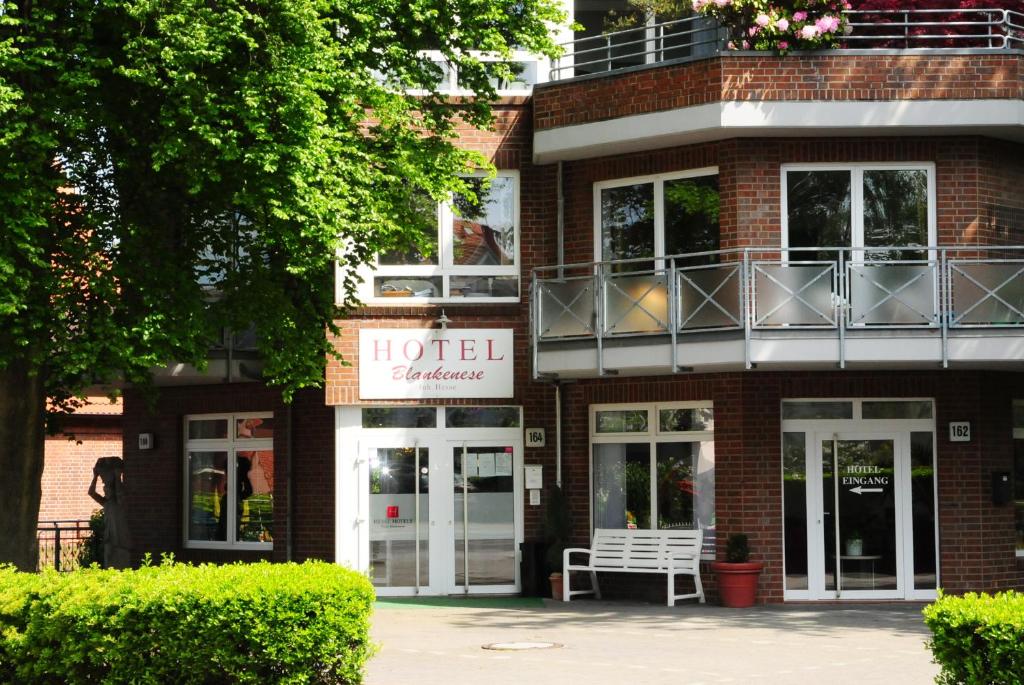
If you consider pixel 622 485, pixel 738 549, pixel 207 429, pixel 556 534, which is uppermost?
pixel 207 429

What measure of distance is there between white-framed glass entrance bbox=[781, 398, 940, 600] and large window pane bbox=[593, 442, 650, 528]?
6.45 ft

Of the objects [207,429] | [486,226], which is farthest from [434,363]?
[207,429]

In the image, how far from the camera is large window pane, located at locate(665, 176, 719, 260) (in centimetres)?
1917

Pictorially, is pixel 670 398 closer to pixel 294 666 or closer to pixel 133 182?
pixel 133 182

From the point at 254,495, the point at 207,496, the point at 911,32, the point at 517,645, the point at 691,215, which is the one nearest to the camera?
the point at 517,645

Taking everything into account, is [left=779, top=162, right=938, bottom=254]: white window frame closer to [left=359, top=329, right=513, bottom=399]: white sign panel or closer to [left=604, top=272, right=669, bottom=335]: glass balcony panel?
→ [left=604, top=272, right=669, bottom=335]: glass balcony panel

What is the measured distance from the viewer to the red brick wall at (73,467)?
32406 millimetres

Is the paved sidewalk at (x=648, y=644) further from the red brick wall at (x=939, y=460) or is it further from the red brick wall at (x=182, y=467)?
the red brick wall at (x=182, y=467)

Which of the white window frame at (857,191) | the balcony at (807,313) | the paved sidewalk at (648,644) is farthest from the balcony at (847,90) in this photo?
the paved sidewalk at (648,644)

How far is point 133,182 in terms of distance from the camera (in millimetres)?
17250

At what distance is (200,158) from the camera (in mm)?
15938

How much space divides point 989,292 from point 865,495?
3088 mm

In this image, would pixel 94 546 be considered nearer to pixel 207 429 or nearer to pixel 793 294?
pixel 207 429

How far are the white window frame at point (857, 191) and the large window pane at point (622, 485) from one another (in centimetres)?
357
